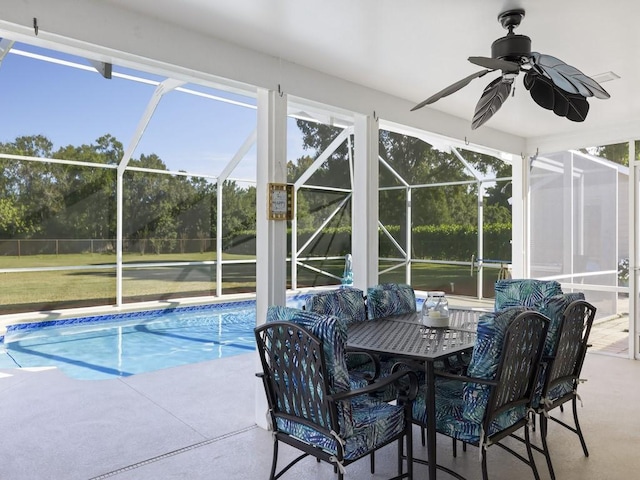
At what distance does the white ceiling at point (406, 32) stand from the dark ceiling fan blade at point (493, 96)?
41 centimetres

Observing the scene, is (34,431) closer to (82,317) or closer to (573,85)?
(573,85)

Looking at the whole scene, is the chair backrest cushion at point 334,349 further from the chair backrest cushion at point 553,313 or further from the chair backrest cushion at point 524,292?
the chair backrest cushion at point 524,292

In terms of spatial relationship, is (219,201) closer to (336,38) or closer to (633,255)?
(336,38)

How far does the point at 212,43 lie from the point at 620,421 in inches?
154

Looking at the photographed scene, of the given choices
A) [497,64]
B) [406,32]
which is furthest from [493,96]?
[406,32]

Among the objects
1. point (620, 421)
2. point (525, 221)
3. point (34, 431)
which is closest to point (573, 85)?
point (620, 421)

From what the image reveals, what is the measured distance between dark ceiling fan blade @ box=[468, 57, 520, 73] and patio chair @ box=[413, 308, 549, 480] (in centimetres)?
119

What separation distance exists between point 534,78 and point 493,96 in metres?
0.34

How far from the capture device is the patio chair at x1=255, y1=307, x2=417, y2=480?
2.12m

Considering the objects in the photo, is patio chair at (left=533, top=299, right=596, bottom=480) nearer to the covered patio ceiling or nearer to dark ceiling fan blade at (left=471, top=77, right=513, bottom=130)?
dark ceiling fan blade at (left=471, top=77, right=513, bottom=130)

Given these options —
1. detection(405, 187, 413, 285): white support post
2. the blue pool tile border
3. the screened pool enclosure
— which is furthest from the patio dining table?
detection(405, 187, 413, 285): white support post

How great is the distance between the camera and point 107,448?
3.14m

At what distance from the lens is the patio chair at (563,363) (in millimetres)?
2705

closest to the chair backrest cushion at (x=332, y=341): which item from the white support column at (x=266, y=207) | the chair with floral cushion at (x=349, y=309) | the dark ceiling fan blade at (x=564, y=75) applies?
the chair with floral cushion at (x=349, y=309)
